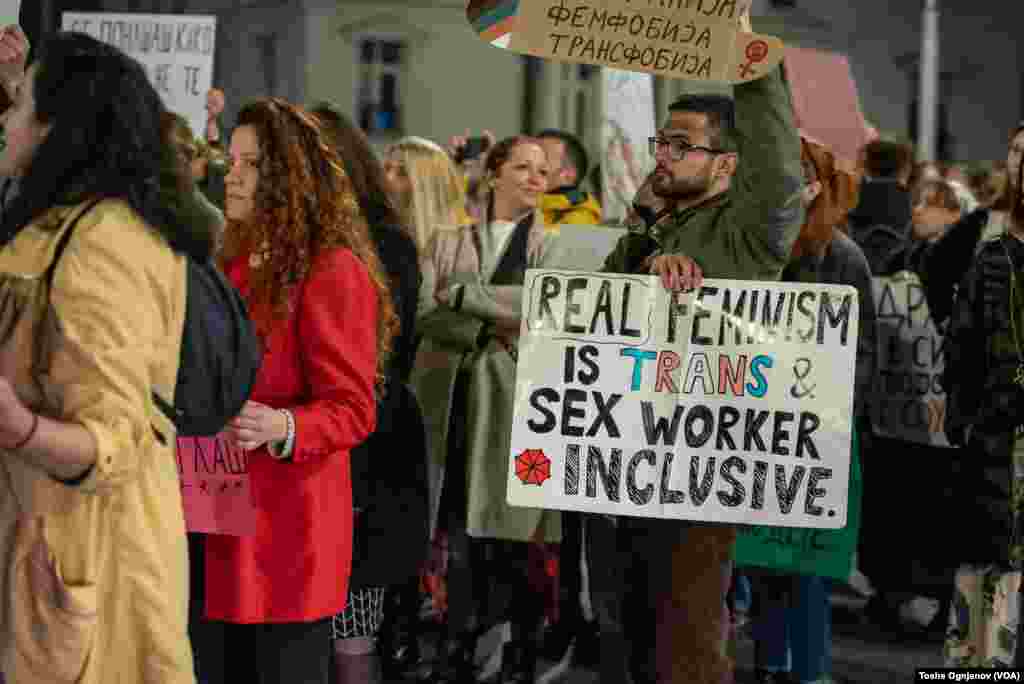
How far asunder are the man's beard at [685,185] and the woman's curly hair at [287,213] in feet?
3.69

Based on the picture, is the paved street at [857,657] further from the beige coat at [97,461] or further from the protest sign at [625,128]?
the beige coat at [97,461]

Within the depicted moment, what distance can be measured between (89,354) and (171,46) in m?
2.40

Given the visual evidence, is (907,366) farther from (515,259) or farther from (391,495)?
(391,495)

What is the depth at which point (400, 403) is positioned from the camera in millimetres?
4992

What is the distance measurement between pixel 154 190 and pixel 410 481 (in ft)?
6.59

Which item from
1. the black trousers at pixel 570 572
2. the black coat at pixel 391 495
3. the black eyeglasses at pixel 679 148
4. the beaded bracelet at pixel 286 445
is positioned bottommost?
the black trousers at pixel 570 572

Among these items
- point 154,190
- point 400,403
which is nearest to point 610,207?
point 400,403

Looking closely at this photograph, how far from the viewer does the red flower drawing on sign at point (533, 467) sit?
4625 millimetres

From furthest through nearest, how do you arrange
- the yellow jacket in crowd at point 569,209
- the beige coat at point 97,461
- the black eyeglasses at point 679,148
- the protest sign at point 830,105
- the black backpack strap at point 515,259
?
the protest sign at point 830,105 < the yellow jacket in crowd at point 569,209 < the black backpack strap at point 515,259 < the black eyeglasses at point 679,148 < the beige coat at point 97,461

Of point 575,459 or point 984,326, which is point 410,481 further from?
point 984,326

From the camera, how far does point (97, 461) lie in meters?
2.87

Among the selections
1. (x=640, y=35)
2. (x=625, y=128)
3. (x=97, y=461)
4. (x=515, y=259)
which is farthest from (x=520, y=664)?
(x=97, y=461)

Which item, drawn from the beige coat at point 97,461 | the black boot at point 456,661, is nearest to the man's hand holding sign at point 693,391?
the beige coat at point 97,461

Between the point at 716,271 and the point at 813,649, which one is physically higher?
the point at 716,271
